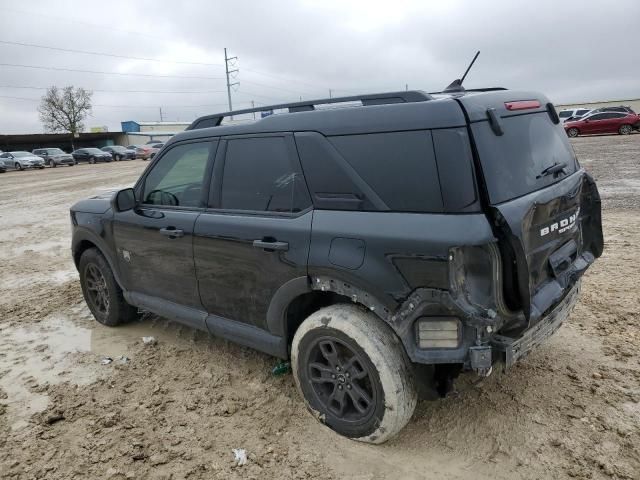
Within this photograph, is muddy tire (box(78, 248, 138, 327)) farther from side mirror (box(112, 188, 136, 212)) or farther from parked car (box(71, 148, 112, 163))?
parked car (box(71, 148, 112, 163))

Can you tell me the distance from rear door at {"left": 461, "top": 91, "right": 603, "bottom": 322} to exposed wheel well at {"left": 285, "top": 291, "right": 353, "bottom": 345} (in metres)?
1.10

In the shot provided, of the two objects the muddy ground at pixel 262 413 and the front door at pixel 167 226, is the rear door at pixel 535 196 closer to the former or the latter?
the muddy ground at pixel 262 413

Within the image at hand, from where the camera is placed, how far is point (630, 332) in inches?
158

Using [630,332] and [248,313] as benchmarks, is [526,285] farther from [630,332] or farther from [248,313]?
[630,332]

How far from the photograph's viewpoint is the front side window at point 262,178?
10.2 feet

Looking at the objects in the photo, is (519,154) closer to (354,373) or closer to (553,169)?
(553,169)

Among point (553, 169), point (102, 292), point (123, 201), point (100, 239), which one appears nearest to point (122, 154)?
point (102, 292)

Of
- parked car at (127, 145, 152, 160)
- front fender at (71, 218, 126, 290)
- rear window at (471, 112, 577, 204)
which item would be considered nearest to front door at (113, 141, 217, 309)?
front fender at (71, 218, 126, 290)


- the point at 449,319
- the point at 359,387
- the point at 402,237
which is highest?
the point at 402,237

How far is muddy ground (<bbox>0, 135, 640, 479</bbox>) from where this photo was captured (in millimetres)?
2748

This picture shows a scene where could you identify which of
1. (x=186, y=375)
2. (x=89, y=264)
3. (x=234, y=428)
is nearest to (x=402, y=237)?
(x=234, y=428)

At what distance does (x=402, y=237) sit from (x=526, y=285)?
0.65 m

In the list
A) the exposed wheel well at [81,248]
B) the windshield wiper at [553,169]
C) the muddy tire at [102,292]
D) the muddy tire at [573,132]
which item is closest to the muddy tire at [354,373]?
the windshield wiper at [553,169]

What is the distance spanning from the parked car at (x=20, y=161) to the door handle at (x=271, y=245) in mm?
39315
